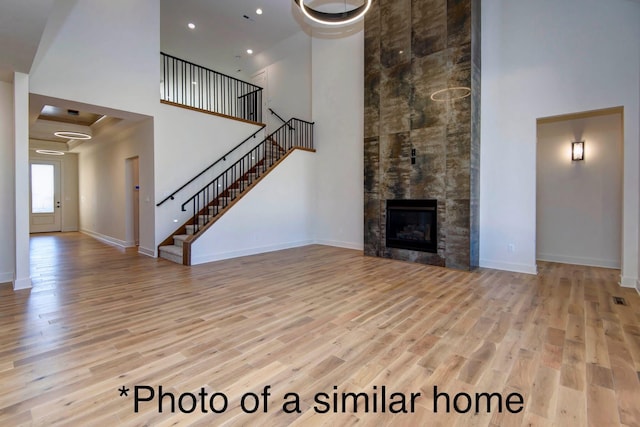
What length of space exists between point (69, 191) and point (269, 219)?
891 cm

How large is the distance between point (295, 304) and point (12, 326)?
2.73 metres

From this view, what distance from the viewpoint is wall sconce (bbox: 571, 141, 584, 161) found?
17.6 feet

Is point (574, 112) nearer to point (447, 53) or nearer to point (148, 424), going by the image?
point (447, 53)

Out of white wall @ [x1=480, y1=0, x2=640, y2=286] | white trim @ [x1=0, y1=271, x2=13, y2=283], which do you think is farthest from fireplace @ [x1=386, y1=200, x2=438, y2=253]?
white trim @ [x1=0, y1=271, x2=13, y2=283]

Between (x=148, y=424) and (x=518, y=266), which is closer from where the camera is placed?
(x=148, y=424)

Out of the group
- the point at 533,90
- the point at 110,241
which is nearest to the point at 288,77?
the point at 533,90

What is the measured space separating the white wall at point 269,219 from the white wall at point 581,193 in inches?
203

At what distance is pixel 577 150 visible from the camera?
213 inches

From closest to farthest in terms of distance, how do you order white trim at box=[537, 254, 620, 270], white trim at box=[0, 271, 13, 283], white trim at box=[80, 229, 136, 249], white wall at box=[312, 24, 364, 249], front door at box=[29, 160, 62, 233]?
1. white trim at box=[0, 271, 13, 283]
2. white trim at box=[537, 254, 620, 270]
3. white wall at box=[312, 24, 364, 249]
4. white trim at box=[80, 229, 136, 249]
5. front door at box=[29, 160, 62, 233]

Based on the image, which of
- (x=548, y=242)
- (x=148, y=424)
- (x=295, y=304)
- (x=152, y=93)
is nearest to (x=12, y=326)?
(x=148, y=424)

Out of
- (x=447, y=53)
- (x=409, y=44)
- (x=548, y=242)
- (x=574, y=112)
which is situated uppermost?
(x=409, y=44)

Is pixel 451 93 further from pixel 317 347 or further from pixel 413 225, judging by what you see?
pixel 317 347

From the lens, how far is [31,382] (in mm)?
1963

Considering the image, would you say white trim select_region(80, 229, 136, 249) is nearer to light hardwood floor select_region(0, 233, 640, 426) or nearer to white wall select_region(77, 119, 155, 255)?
white wall select_region(77, 119, 155, 255)
